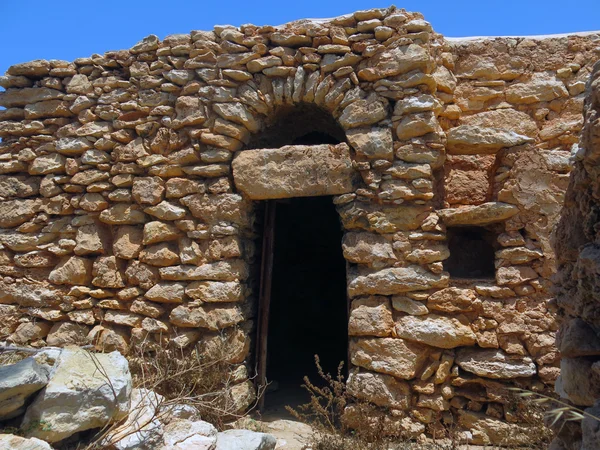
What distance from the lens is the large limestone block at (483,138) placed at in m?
4.12

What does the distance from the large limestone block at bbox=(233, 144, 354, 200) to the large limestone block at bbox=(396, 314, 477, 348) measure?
3.94ft

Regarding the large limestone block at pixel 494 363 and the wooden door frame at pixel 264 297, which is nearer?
the large limestone block at pixel 494 363

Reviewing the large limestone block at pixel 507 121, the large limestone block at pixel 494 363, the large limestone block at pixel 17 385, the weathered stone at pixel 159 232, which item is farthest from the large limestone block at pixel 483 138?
the large limestone block at pixel 17 385

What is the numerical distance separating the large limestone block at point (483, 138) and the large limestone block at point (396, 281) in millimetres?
1085

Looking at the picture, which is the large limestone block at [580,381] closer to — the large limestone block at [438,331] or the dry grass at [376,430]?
the dry grass at [376,430]

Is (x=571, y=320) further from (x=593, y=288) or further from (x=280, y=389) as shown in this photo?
(x=280, y=389)

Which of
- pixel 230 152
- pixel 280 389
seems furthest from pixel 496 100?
pixel 280 389

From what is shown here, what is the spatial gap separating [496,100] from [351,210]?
5.29ft

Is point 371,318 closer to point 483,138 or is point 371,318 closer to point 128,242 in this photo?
point 483,138

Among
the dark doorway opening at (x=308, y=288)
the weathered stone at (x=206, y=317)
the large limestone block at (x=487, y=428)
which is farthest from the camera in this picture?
the dark doorway opening at (x=308, y=288)

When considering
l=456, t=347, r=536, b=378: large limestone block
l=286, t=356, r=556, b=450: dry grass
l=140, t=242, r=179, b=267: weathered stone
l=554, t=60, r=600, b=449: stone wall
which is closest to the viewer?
l=554, t=60, r=600, b=449: stone wall

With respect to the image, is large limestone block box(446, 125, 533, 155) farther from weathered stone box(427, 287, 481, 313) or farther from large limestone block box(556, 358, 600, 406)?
large limestone block box(556, 358, 600, 406)

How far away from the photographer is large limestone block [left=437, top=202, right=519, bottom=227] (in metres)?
4.03

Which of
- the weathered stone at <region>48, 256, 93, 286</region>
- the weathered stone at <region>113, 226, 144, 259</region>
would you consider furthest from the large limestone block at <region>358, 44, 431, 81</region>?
the weathered stone at <region>48, 256, 93, 286</region>
